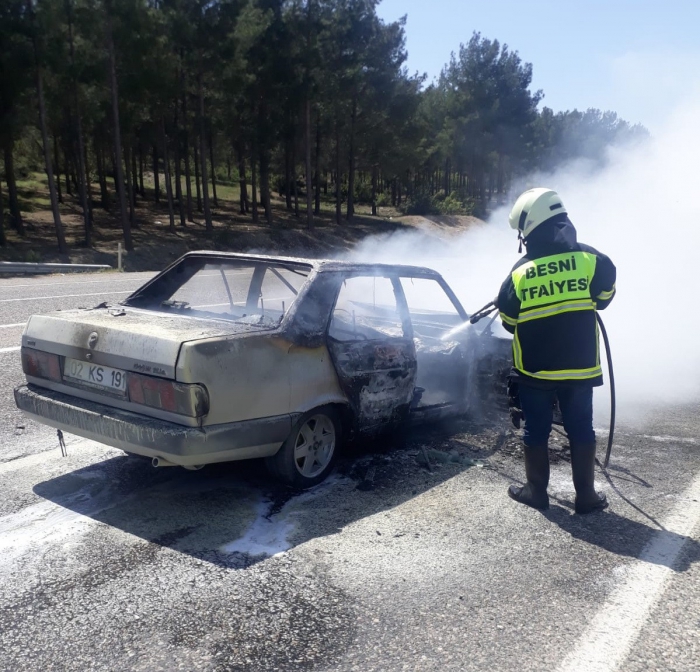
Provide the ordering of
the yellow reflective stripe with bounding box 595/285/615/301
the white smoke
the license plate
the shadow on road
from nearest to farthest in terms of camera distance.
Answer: the shadow on road
the license plate
the yellow reflective stripe with bounding box 595/285/615/301
the white smoke

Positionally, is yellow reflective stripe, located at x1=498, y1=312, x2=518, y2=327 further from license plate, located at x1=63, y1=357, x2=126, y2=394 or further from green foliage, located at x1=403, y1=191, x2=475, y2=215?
green foliage, located at x1=403, y1=191, x2=475, y2=215

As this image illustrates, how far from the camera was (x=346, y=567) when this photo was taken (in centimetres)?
344

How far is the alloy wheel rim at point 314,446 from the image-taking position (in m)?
4.32

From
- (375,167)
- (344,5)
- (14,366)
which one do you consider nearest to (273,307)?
(14,366)

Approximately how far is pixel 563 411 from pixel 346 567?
1618 mm

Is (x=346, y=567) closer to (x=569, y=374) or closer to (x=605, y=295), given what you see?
(x=569, y=374)

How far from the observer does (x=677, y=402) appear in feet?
22.8

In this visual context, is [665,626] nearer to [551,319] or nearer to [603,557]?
[603,557]

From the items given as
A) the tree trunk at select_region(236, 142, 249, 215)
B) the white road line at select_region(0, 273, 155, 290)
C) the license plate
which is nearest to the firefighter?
the license plate

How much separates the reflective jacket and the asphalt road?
2.84 feet

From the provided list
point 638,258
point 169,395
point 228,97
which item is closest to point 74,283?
point 638,258

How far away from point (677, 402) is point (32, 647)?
6063mm

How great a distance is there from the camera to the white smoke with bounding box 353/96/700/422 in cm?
827

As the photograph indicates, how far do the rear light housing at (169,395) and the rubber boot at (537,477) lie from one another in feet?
6.21
